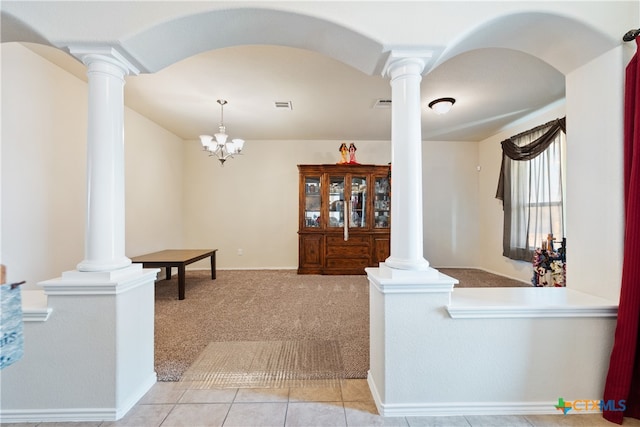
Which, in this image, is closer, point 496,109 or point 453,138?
point 496,109

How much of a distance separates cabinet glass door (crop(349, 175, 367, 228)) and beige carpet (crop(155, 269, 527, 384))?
3.56 feet

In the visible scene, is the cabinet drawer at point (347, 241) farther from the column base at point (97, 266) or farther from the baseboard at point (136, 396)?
the column base at point (97, 266)

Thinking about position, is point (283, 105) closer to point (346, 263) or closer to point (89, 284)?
point (346, 263)

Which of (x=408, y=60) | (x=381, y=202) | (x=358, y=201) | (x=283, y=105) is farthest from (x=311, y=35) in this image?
(x=381, y=202)

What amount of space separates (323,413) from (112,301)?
1283 mm

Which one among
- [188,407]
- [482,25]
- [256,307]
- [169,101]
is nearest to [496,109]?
[482,25]

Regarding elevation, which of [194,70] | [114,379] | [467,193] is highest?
[194,70]

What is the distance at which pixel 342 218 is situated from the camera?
5.00 meters

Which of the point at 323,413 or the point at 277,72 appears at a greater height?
the point at 277,72

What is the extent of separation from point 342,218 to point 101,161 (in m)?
3.84

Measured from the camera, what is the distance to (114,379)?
4.89 feet

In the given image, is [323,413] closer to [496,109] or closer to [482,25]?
[482,25]

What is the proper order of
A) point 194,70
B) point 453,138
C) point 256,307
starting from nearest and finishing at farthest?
point 194,70 → point 256,307 → point 453,138

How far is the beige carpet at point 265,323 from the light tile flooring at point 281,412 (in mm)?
166
